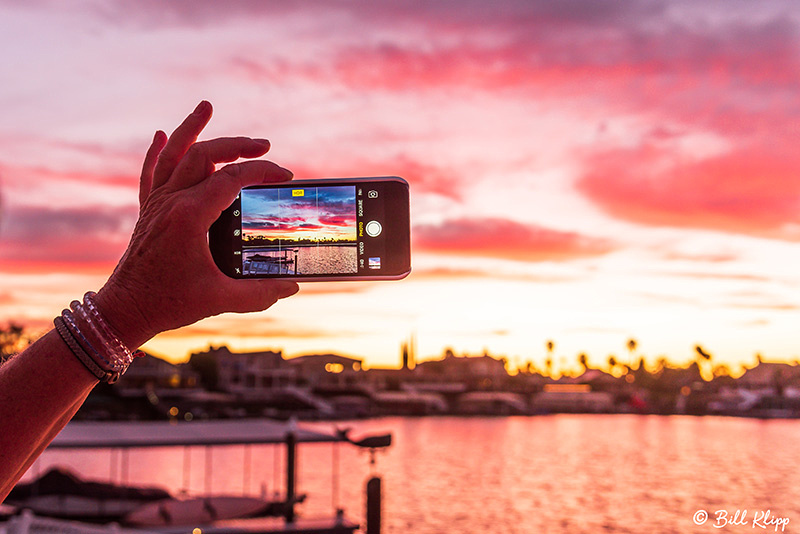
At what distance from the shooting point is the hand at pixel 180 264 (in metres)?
1.42

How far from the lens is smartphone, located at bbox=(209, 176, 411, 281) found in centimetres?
195

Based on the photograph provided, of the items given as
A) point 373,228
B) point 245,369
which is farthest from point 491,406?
point 373,228

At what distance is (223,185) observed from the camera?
145 cm

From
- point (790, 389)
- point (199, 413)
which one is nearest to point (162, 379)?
point (199, 413)

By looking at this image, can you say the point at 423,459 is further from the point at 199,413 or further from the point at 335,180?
the point at 335,180

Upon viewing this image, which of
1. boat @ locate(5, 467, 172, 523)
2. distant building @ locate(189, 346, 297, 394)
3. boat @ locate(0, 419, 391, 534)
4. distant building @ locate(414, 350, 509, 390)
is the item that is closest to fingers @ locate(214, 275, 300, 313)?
boat @ locate(0, 419, 391, 534)

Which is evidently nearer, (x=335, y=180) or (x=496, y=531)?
(x=335, y=180)

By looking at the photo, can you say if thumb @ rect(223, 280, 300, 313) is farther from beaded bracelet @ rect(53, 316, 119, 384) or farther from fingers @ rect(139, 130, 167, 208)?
fingers @ rect(139, 130, 167, 208)

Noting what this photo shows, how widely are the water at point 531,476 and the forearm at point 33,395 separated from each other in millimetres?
21304

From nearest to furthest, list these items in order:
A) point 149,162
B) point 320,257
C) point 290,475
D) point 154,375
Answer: point 149,162 < point 320,257 < point 290,475 < point 154,375

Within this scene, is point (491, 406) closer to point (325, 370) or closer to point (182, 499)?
point (325, 370)

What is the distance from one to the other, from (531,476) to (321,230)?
2702 inches

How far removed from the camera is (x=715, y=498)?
56750 mm

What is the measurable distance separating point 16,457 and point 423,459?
7559cm
